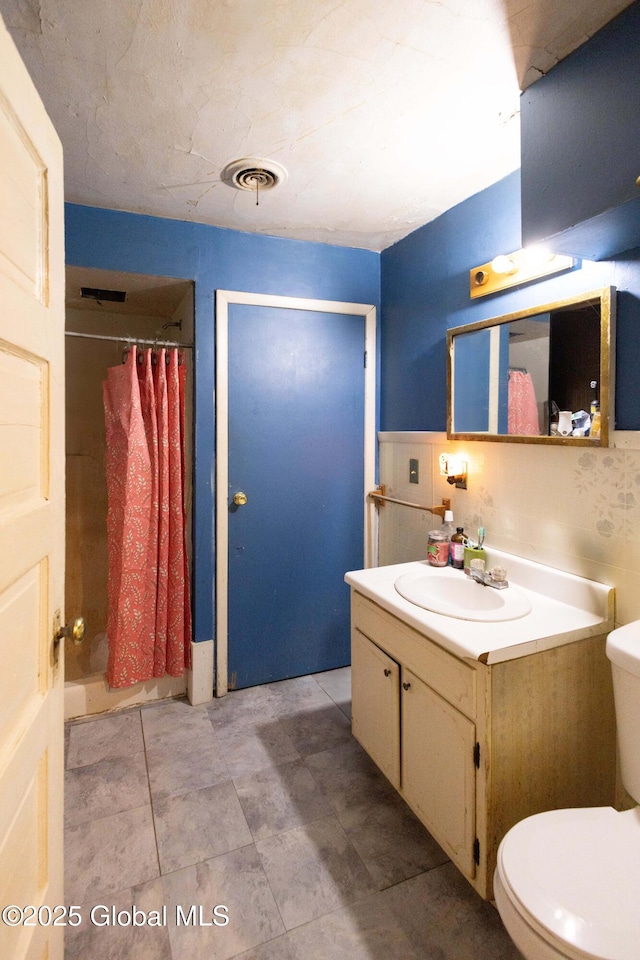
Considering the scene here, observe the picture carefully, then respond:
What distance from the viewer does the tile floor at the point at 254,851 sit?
1194 mm

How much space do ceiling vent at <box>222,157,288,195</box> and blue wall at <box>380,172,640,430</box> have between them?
0.73m

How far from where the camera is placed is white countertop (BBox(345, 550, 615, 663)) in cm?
120

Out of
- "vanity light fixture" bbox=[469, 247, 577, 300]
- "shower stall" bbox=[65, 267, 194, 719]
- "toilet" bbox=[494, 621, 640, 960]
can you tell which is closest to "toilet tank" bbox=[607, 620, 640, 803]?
"toilet" bbox=[494, 621, 640, 960]

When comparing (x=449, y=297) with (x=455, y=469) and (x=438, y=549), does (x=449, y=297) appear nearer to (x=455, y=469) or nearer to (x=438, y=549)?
(x=455, y=469)

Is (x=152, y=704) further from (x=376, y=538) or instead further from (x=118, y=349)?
(x=118, y=349)

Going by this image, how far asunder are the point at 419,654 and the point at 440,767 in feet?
0.99

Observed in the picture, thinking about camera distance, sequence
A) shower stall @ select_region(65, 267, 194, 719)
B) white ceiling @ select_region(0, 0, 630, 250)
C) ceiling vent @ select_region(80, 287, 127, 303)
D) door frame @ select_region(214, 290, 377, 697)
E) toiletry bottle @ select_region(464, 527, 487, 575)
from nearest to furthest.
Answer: white ceiling @ select_region(0, 0, 630, 250)
toiletry bottle @ select_region(464, 527, 487, 575)
door frame @ select_region(214, 290, 377, 697)
ceiling vent @ select_region(80, 287, 127, 303)
shower stall @ select_region(65, 267, 194, 719)

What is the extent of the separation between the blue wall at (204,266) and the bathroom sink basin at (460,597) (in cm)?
102

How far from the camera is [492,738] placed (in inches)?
46.2

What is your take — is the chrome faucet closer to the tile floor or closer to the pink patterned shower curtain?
the tile floor

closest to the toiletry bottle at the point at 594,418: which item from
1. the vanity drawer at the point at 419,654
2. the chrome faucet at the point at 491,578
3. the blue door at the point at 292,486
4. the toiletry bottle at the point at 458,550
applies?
the chrome faucet at the point at 491,578

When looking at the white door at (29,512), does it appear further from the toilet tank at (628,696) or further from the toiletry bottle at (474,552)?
the toiletry bottle at (474,552)

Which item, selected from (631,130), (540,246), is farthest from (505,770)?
(631,130)

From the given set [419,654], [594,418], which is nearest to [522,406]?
[594,418]
